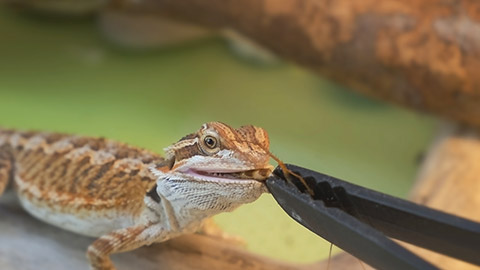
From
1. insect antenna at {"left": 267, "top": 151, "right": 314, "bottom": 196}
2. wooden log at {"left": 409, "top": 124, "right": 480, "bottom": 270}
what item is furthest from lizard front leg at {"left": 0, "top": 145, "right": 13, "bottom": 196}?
wooden log at {"left": 409, "top": 124, "right": 480, "bottom": 270}

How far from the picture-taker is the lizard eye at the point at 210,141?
4.90 ft

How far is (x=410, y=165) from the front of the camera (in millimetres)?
3273

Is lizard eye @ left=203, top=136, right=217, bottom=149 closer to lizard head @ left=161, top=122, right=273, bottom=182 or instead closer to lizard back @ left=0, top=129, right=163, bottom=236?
lizard head @ left=161, top=122, right=273, bottom=182

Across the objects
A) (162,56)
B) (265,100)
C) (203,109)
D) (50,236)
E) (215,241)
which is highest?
(162,56)

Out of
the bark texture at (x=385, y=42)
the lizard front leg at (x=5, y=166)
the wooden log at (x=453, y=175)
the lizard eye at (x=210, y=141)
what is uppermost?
the bark texture at (x=385, y=42)

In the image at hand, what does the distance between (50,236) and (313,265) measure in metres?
0.93

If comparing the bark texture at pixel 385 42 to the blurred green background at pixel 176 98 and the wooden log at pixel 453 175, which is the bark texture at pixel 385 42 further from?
the blurred green background at pixel 176 98

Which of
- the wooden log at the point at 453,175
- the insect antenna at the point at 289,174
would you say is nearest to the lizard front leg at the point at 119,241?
the insect antenna at the point at 289,174

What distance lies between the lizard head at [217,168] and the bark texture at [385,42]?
5.55 feet

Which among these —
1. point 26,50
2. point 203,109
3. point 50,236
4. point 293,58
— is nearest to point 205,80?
point 203,109

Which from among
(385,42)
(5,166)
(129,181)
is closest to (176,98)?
(385,42)

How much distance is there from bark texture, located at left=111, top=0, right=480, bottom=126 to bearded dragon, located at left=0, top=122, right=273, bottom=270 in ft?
4.63

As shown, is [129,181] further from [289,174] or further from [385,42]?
[385,42]

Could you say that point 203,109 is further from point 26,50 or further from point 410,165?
point 26,50
